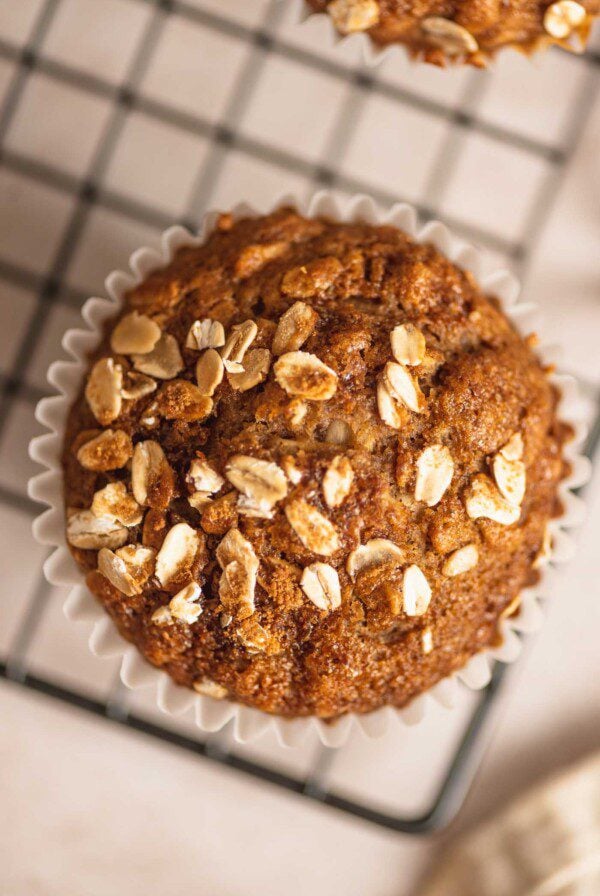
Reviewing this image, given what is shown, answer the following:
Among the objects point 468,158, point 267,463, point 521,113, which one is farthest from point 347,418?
point 521,113

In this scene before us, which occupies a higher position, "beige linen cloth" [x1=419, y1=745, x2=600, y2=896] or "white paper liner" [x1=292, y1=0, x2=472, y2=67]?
"white paper liner" [x1=292, y1=0, x2=472, y2=67]

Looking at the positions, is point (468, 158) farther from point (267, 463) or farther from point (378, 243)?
point (267, 463)

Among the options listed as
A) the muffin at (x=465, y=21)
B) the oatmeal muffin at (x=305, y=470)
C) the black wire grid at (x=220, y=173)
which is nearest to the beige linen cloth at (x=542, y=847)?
the black wire grid at (x=220, y=173)

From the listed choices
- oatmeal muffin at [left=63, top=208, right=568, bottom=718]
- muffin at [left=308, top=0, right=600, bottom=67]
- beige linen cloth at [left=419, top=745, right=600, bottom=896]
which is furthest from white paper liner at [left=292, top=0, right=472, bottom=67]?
beige linen cloth at [left=419, top=745, right=600, bottom=896]

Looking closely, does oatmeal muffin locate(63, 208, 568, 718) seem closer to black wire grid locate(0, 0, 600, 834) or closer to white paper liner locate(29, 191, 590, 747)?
white paper liner locate(29, 191, 590, 747)

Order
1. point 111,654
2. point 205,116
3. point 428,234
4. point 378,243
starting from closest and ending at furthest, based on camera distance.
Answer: point 378,243 < point 111,654 < point 428,234 < point 205,116

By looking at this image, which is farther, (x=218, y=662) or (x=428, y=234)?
(x=428, y=234)
